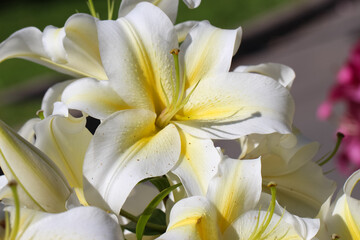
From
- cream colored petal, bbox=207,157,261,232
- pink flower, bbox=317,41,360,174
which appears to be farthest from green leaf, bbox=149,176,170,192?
pink flower, bbox=317,41,360,174

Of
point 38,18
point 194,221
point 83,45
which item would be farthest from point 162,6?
point 38,18

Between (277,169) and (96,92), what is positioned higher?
(96,92)

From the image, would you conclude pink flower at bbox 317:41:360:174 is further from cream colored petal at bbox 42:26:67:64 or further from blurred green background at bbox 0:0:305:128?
blurred green background at bbox 0:0:305:128

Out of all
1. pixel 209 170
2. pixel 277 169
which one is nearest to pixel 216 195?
pixel 209 170

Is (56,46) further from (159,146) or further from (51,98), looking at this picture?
(159,146)

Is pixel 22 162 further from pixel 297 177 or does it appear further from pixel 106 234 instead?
pixel 297 177
